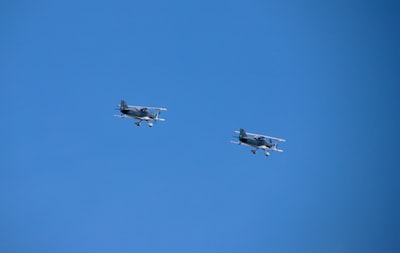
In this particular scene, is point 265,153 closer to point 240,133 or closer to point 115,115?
point 240,133

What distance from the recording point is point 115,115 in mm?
199875

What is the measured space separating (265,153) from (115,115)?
33204 millimetres

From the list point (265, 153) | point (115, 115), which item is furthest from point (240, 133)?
point (115, 115)

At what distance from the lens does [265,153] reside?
199500 mm

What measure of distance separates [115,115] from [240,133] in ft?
88.9

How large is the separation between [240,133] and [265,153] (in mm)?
6900

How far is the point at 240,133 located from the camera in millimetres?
199000
